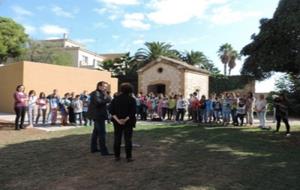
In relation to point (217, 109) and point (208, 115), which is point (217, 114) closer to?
point (217, 109)

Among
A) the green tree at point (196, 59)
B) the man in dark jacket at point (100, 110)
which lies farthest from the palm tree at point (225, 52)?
the man in dark jacket at point (100, 110)

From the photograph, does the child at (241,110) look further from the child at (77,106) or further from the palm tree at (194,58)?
the palm tree at (194,58)

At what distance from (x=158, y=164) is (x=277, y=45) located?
768 cm

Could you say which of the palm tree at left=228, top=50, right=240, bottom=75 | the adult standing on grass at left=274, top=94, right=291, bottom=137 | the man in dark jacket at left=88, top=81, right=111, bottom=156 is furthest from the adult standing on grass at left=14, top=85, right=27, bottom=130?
the palm tree at left=228, top=50, right=240, bottom=75

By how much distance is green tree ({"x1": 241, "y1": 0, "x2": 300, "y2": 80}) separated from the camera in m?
13.9

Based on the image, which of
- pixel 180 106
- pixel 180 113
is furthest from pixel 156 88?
pixel 180 106

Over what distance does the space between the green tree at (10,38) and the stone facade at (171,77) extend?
14.3m

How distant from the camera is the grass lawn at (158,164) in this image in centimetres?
820

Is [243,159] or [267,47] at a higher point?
[267,47]

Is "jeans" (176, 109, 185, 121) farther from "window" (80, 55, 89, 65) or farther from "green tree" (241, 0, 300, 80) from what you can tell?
"window" (80, 55, 89, 65)

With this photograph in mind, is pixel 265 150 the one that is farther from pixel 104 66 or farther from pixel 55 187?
pixel 104 66

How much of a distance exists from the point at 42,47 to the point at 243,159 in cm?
4792

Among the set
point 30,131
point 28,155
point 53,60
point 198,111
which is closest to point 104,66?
point 53,60

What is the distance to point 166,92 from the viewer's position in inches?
→ 1451
